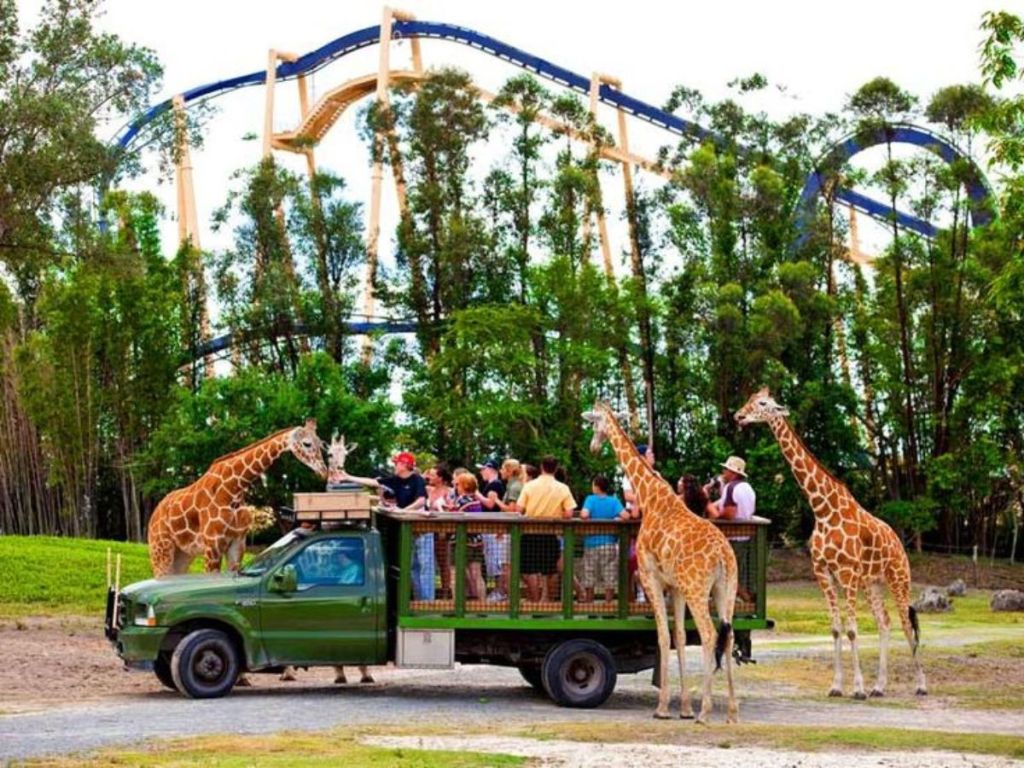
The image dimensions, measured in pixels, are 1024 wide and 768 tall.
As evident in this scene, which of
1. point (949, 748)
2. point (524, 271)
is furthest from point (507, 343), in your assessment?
point (949, 748)

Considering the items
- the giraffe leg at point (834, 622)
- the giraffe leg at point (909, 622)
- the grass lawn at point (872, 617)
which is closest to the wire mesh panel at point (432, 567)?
the giraffe leg at point (834, 622)

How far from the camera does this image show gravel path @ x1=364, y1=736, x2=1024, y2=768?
46.6ft

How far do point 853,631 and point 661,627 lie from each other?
3484 millimetres

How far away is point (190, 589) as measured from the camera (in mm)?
18422

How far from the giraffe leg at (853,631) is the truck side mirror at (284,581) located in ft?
20.1

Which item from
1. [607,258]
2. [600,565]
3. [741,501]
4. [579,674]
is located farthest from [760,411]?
[607,258]

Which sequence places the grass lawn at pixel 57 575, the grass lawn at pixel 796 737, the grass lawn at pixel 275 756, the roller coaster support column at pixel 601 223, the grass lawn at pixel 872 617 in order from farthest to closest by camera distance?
the roller coaster support column at pixel 601 223 → the grass lawn at pixel 57 575 → the grass lawn at pixel 872 617 → the grass lawn at pixel 796 737 → the grass lawn at pixel 275 756

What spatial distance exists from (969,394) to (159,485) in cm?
2108

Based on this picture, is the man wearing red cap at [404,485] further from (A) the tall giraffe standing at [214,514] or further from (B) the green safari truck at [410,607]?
(A) the tall giraffe standing at [214,514]

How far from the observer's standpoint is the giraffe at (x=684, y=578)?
18000mm

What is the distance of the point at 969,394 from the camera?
4994 cm

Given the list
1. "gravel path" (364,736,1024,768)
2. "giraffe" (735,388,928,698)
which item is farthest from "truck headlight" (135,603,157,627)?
"giraffe" (735,388,928,698)

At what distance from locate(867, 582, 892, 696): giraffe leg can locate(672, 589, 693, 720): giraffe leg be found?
2.91 metres

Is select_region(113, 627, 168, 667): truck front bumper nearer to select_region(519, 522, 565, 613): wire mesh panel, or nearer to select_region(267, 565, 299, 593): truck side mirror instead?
select_region(267, 565, 299, 593): truck side mirror
